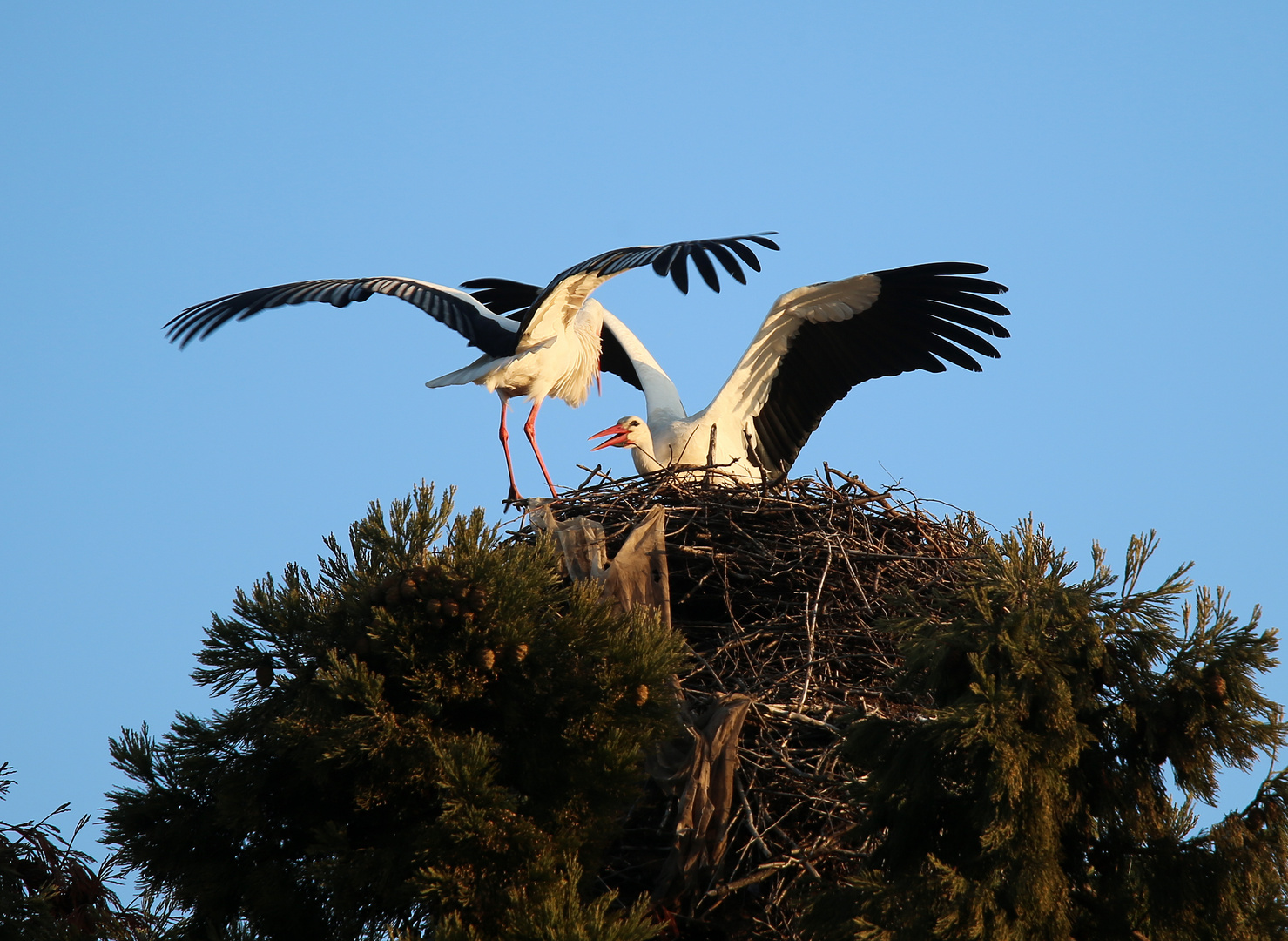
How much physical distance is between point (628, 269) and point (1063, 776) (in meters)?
3.45

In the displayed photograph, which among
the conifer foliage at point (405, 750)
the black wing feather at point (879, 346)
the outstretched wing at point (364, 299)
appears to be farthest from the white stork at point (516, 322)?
the conifer foliage at point (405, 750)

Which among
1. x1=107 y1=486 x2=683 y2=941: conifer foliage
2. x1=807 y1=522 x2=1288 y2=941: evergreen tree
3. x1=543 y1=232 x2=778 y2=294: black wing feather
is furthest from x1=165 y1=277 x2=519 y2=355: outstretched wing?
x1=807 y1=522 x2=1288 y2=941: evergreen tree

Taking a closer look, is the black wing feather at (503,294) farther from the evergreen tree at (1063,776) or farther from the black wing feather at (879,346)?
the evergreen tree at (1063,776)

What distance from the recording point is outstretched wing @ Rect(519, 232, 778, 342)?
6.27 meters

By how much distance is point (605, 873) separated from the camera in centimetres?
584

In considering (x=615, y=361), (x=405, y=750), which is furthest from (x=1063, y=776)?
(x=615, y=361)

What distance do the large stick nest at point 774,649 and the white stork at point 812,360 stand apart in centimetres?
120

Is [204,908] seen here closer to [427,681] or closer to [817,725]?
[427,681]

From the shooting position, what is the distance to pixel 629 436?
28.7 feet

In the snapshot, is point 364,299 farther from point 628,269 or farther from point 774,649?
point 774,649

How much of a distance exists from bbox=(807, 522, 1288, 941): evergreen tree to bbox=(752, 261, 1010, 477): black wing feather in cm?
399

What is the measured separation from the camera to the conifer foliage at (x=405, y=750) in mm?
4480

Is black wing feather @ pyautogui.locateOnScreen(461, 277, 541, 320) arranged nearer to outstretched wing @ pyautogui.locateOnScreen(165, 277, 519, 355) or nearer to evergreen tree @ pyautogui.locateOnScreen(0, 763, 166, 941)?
outstretched wing @ pyautogui.locateOnScreen(165, 277, 519, 355)

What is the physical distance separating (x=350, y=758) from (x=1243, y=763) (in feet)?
9.77
